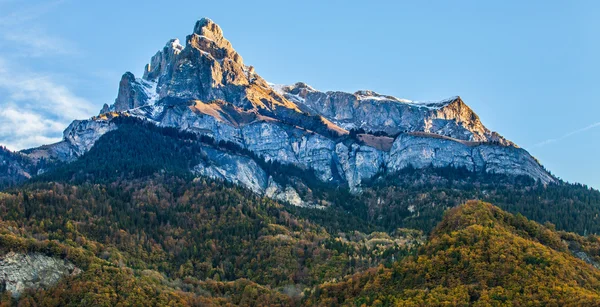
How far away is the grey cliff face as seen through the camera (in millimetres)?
144750

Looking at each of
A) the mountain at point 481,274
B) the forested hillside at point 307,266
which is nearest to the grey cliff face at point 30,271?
the forested hillside at point 307,266

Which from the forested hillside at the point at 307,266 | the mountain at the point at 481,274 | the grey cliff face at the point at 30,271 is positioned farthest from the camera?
the grey cliff face at the point at 30,271

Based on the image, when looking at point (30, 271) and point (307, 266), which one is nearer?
point (30, 271)

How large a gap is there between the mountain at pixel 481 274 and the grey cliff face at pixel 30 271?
5826 centimetres

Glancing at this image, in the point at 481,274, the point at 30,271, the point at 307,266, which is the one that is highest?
the point at 307,266

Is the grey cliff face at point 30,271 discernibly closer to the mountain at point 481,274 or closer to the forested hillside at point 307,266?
the forested hillside at point 307,266

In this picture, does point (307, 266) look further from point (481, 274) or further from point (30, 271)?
point (30, 271)

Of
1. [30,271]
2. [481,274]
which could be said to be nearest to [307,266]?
[481,274]

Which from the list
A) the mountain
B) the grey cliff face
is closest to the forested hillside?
the mountain

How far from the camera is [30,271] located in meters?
148

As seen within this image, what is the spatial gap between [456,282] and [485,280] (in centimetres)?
596

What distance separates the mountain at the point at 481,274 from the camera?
402ft

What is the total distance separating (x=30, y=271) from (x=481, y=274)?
99.5 m

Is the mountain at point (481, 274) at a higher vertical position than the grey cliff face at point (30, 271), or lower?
higher
